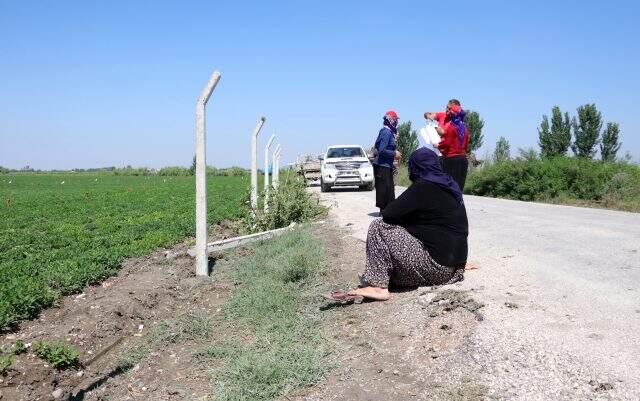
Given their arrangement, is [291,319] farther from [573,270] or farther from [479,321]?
[573,270]

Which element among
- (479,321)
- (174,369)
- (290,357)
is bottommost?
(174,369)

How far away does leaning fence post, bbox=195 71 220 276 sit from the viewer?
6.61 meters

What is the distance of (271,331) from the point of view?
4.79 metres

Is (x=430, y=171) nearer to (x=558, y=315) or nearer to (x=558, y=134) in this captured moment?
(x=558, y=315)

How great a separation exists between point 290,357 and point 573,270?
10.2 ft

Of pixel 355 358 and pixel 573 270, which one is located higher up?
pixel 573 270

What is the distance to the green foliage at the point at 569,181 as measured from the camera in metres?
16.0

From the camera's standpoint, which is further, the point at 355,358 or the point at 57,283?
the point at 57,283

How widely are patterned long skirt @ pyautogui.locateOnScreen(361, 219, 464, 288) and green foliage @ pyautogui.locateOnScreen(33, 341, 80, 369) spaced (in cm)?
262

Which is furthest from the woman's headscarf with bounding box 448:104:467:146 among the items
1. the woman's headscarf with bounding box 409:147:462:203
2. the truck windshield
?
the truck windshield

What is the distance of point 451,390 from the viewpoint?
3254mm

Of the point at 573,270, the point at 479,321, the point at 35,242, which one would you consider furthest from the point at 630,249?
the point at 35,242

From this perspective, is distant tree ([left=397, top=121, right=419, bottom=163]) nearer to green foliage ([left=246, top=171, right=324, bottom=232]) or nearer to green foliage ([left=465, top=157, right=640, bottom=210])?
green foliage ([left=465, top=157, right=640, bottom=210])

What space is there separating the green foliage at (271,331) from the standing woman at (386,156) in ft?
6.97
